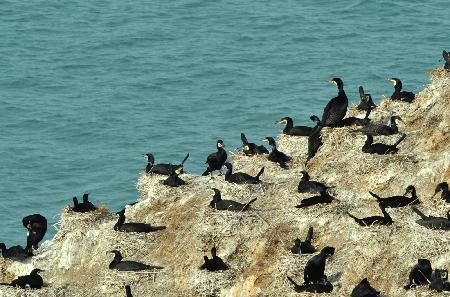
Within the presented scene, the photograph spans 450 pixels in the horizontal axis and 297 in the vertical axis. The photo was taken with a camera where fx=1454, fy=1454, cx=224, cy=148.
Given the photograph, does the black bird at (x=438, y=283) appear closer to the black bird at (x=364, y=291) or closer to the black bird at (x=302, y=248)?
the black bird at (x=364, y=291)

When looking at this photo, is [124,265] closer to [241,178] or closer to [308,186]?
[241,178]

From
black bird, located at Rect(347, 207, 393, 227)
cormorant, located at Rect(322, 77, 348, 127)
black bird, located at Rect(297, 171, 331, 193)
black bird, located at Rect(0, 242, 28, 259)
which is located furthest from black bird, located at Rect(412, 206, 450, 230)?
black bird, located at Rect(0, 242, 28, 259)

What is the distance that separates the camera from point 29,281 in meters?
41.5

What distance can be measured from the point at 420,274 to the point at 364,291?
1394mm

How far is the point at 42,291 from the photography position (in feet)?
136

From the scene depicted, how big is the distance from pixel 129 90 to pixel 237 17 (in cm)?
2640

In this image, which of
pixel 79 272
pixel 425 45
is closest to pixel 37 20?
pixel 425 45

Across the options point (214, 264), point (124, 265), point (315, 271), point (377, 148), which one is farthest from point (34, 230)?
point (315, 271)

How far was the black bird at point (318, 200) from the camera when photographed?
38812 millimetres

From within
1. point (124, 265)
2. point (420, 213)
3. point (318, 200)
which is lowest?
point (124, 265)

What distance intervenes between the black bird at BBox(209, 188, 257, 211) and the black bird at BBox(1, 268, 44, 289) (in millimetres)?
5683

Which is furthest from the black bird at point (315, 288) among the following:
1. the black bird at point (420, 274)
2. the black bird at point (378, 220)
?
the black bird at point (378, 220)

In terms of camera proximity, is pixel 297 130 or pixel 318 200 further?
pixel 297 130

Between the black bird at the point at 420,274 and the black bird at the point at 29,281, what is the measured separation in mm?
12381
